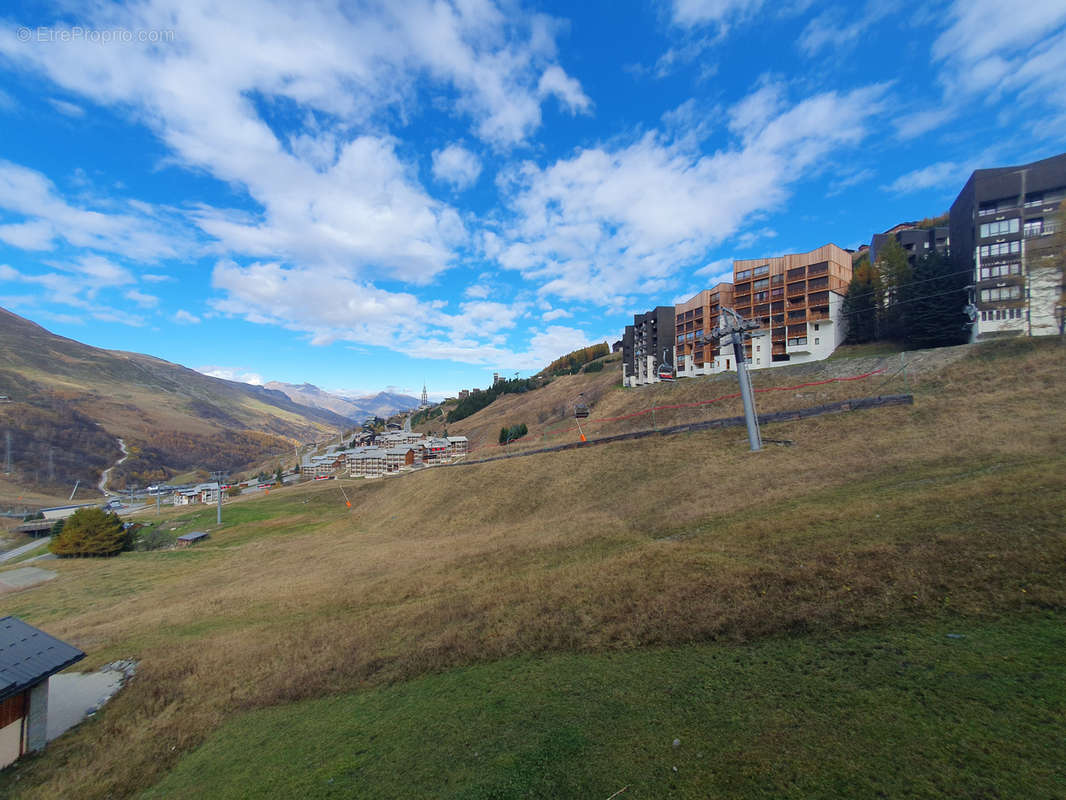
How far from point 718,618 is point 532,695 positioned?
224 inches

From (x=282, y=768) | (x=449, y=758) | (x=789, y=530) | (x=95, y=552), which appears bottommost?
(x=95, y=552)

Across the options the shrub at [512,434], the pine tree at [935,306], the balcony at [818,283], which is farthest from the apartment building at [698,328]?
the shrub at [512,434]

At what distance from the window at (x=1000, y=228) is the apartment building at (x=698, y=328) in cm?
2839

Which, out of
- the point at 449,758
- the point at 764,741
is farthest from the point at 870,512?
the point at 449,758

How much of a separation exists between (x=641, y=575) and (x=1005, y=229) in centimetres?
6565

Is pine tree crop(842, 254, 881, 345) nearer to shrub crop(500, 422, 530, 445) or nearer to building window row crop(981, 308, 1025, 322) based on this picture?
building window row crop(981, 308, 1025, 322)

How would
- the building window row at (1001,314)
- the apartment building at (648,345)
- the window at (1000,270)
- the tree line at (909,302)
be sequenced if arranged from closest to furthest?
the building window row at (1001,314)
the window at (1000,270)
the tree line at (909,302)
the apartment building at (648,345)

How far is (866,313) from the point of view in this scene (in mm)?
56312

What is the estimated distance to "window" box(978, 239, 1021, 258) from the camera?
46.5 m

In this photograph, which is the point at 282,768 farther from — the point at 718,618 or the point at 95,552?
the point at 95,552

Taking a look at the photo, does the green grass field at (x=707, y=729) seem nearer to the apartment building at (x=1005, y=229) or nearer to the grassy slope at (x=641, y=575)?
the grassy slope at (x=641, y=575)

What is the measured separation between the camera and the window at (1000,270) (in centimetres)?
4516

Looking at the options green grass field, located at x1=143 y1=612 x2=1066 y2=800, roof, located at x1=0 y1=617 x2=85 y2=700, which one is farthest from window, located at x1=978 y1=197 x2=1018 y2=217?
roof, located at x1=0 y1=617 x2=85 y2=700

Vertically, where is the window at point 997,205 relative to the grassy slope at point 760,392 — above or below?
above
